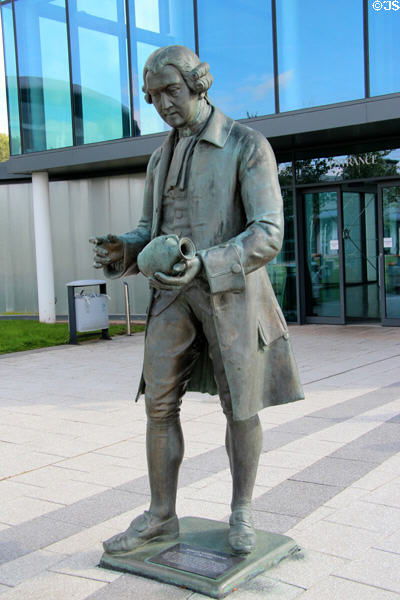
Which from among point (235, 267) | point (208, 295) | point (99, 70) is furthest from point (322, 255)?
point (235, 267)

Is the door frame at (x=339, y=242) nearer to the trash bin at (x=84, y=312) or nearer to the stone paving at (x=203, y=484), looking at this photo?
the trash bin at (x=84, y=312)

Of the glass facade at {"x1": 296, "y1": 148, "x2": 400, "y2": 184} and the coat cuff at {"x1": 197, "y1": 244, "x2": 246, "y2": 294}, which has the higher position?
the glass facade at {"x1": 296, "y1": 148, "x2": 400, "y2": 184}

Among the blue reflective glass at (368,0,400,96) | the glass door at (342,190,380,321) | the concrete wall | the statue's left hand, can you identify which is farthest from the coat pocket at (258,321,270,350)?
the concrete wall

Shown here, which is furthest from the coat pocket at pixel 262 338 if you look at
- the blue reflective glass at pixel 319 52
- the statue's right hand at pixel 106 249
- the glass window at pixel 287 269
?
the glass window at pixel 287 269

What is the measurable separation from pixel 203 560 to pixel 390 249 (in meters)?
10.7

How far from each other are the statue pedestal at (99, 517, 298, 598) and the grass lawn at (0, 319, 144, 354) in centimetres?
917

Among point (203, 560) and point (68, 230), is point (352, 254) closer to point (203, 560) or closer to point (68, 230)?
point (68, 230)

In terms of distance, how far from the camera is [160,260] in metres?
2.65

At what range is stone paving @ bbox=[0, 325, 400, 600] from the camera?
3.05 meters

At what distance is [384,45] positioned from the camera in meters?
11.9

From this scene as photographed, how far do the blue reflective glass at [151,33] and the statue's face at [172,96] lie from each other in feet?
37.5

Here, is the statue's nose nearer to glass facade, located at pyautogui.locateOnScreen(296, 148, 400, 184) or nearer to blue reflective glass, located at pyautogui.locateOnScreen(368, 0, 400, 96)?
blue reflective glass, located at pyautogui.locateOnScreen(368, 0, 400, 96)

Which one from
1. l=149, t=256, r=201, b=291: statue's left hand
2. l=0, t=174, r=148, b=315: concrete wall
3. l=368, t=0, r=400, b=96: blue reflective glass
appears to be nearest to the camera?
l=149, t=256, r=201, b=291: statue's left hand

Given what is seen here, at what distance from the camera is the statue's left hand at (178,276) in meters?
2.62
